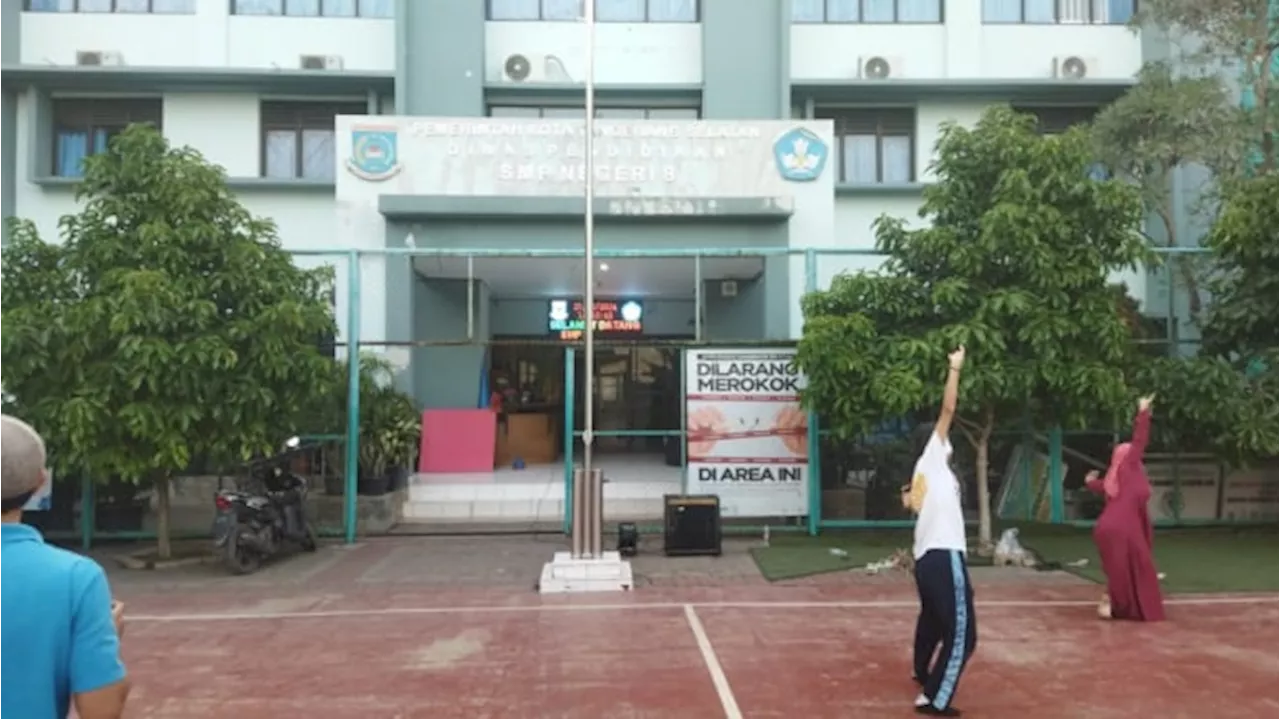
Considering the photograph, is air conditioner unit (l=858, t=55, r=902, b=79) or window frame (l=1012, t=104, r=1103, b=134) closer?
air conditioner unit (l=858, t=55, r=902, b=79)

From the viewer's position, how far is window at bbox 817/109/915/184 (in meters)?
19.4

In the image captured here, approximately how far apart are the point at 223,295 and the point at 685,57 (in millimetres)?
10968

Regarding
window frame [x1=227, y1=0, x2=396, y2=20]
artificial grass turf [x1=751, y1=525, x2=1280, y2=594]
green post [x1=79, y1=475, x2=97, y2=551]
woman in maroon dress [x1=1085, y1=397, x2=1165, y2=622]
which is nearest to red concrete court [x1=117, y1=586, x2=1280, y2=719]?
woman in maroon dress [x1=1085, y1=397, x2=1165, y2=622]

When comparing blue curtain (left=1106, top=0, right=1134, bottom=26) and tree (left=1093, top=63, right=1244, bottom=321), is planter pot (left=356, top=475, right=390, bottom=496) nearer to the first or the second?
tree (left=1093, top=63, right=1244, bottom=321)

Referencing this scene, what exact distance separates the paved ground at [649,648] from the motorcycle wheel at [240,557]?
177mm

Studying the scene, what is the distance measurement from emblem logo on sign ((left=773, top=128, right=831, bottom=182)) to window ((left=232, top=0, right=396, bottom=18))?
323 inches

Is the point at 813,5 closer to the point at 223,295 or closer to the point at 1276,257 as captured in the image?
the point at 1276,257

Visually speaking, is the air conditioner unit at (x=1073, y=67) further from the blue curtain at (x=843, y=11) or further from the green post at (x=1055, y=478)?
the green post at (x=1055, y=478)

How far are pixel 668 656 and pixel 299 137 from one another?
1510cm

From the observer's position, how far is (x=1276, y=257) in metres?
11.1

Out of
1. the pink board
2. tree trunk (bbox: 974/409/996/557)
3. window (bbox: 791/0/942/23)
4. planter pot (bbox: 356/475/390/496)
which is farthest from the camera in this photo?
window (bbox: 791/0/942/23)

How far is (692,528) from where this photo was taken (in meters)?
11.1

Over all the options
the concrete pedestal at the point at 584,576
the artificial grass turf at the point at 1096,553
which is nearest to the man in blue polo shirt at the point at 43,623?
the concrete pedestal at the point at 584,576

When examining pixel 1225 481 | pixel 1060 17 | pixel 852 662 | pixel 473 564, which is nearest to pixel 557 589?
pixel 473 564
